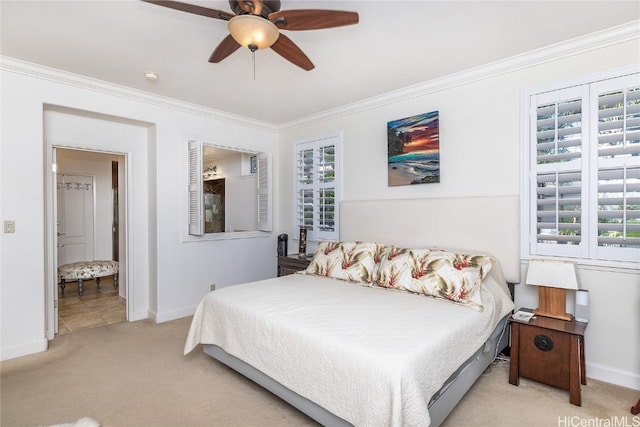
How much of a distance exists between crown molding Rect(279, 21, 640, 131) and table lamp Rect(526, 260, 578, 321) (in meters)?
1.65

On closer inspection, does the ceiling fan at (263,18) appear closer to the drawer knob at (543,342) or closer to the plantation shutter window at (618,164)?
the plantation shutter window at (618,164)

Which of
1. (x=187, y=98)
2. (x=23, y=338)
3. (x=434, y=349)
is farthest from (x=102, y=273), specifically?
(x=434, y=349)

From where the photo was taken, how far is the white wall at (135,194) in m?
2.92

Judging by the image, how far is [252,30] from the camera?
1792 mm

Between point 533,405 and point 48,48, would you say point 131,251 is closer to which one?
point 48,48

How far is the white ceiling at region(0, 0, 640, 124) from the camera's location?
83.6 inches

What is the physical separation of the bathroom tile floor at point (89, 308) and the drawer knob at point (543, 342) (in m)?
4.24

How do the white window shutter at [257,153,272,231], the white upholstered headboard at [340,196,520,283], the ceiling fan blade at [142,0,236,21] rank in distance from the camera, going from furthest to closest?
the white window shutter at [257,153,272,231] < the white upholstered headboard at [340,196,520,283] < the ceiling fan blade at [142,0,236,21]

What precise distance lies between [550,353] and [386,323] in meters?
1.31

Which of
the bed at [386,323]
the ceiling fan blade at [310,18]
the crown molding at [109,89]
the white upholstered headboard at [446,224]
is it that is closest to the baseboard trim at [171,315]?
the bed at [386,323]

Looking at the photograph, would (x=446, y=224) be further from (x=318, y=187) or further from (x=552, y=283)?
(x=318, y=187)

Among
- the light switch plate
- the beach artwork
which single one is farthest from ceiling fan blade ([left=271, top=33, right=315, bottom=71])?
the light switch plate

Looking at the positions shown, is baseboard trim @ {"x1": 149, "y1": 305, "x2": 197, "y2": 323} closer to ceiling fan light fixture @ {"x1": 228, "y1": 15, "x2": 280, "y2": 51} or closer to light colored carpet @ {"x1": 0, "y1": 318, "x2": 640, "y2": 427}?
light colored carpet @ {"x1": 0, "y1": 318, "x2": 640, "y2": 427}

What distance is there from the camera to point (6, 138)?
2883 millimetres
